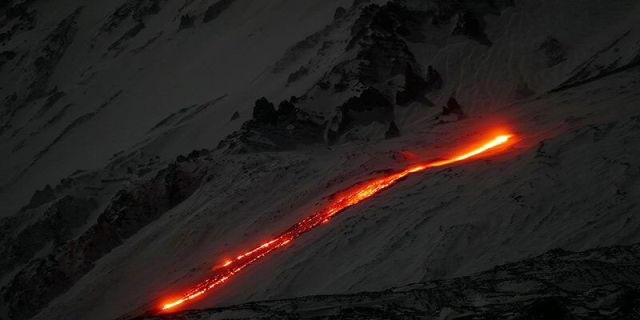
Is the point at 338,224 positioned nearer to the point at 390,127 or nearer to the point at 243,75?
the point at 390,127

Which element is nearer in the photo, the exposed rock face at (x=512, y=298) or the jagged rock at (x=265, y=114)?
the exposed rock face at (x=512, y=298)

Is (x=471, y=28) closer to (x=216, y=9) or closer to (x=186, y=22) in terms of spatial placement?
(x=216, y=9)

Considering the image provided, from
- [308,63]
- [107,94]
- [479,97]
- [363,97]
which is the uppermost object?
[107,94]

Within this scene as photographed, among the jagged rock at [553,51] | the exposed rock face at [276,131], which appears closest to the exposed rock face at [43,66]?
the exposed rock face at [276,131]

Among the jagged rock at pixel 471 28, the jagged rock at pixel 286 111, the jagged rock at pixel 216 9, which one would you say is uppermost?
the jagged rock at pixel 216 9

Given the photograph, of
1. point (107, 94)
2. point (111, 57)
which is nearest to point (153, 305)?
point (107, 94)

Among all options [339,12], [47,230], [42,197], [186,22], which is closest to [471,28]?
[339,12]

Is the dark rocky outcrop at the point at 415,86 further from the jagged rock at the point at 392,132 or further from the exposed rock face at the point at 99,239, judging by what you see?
the exposed rock face at the point at 99,239
